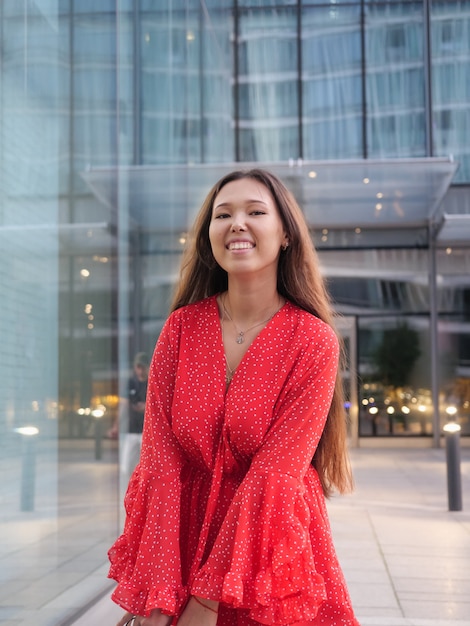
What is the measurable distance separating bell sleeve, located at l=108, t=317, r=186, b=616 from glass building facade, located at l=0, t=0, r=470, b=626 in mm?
1441

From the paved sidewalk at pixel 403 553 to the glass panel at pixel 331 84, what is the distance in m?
9.73

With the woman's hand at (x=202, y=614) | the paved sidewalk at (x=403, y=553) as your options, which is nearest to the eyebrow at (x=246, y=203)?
the woman's hand at (x=202, y=614)

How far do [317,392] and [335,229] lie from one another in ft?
63.0

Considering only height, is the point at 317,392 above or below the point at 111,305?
below

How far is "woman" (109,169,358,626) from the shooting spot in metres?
1.72

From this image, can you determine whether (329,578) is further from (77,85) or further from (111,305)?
(111,305)

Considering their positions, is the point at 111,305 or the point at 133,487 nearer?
the point at 133,487

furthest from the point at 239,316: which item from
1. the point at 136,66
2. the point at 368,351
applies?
the point at 368,351

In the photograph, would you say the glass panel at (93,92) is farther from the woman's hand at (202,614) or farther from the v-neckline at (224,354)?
the woman's hand at (202,614)

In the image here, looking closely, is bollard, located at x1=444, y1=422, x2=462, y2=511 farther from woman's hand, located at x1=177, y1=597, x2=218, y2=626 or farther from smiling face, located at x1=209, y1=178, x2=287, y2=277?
woman's hand, located at x1=177, y1=597, x2=218, y2=626

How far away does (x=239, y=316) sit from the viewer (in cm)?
206

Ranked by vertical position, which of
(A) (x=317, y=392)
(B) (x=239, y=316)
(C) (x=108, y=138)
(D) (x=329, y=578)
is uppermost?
(C) (x=108, y=138)

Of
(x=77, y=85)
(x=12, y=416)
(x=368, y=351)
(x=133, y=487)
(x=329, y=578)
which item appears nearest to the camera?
(x=329, y=578)

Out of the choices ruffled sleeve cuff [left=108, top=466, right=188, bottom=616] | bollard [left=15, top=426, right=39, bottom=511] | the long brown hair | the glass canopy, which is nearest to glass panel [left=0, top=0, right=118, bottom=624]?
bollard [left=15, top=426, right=39, bottom=511]
